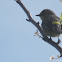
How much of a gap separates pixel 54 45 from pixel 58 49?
0.17 metres

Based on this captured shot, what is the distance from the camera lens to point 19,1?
2963 mm

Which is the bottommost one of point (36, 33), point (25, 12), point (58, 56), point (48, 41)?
point (58, 56)

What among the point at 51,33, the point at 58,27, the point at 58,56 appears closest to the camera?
the point at 58,56

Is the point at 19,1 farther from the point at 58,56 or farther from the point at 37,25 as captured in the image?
the point at 58,56

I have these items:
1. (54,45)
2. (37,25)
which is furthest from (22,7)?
(54,45)

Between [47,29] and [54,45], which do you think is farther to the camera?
[47,29]

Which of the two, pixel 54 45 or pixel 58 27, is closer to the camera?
pixel 54 45

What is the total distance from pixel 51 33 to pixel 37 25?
4.43ft

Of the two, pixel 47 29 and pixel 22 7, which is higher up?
pixel 22 7

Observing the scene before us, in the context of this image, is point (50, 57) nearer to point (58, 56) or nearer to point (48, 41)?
point (58, 56)

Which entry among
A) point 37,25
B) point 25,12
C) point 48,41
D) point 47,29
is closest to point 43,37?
point 48,41

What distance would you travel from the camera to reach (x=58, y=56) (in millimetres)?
2910

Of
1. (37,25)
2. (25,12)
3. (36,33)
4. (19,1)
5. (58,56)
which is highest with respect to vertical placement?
(19,1)

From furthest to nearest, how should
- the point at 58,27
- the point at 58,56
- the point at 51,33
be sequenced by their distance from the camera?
the point at 51,33 → the point at 58,27 → the point at 58,56
